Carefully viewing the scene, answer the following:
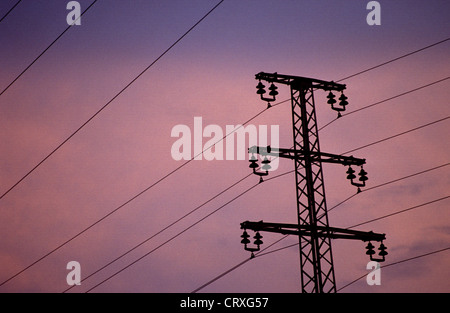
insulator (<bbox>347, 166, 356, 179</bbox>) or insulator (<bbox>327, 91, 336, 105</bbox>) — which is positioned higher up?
insulator (<bbox>327, 91, 336, 105</bbox>)

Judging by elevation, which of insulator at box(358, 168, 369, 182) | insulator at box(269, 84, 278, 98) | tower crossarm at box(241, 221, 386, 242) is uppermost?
insulator at box(269, 84, 278, 98)

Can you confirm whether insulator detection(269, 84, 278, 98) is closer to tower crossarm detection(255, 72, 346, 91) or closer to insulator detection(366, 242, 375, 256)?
tower crossarm detection(255, 72, 346, 91)

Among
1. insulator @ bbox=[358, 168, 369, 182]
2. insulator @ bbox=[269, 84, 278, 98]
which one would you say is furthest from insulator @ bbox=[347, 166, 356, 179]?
insulator @ bbox=[269, 84, 278, 98]

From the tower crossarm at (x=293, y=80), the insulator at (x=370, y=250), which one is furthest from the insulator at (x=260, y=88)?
the insulator at (x=370, y=250)

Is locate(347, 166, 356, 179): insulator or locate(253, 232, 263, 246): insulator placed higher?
locate(347, 166, 356, 179): insulator

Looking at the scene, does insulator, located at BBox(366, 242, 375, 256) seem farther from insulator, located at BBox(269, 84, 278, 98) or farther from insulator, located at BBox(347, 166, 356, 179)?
insulator, located at BBox(269, 84, 278, 98)

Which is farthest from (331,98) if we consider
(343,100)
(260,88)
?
(260,88)

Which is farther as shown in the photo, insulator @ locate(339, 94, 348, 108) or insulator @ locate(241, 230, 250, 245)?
insulator @ locate(339, 94, 348, 108)
